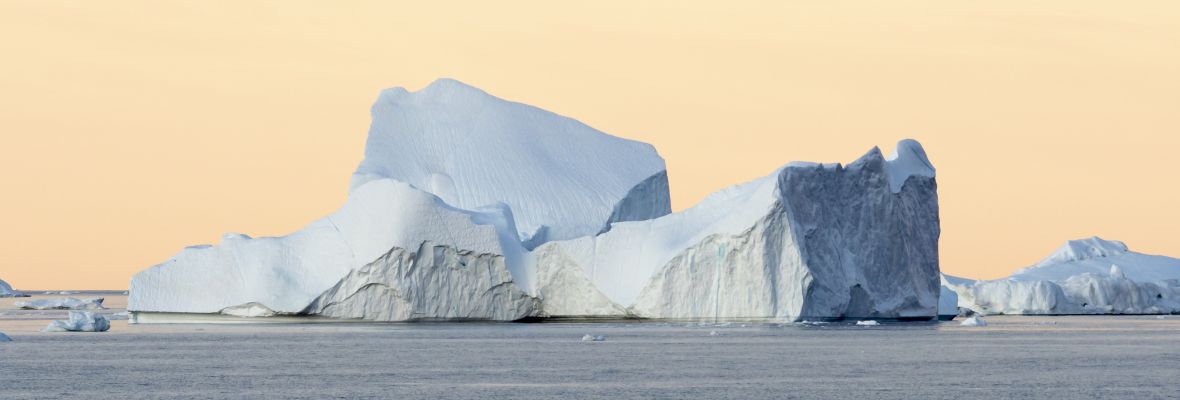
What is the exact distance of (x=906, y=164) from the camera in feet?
136

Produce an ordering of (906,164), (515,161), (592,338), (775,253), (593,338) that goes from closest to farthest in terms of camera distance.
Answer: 1. (592,338)
2. (593,338)
3. (775,253)
4. (906,164)
5. (515,161)

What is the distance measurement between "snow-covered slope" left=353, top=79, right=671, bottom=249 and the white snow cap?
7801 millimetres

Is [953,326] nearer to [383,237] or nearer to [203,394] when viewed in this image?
[383,237]

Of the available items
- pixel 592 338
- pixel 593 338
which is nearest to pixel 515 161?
pixel 593 338

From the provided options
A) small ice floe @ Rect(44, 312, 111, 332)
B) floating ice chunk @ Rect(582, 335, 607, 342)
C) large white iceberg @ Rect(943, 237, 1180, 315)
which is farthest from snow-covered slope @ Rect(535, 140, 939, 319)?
large white iceberg @ Rect(943, 237, 1180, 315)

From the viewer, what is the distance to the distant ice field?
20391mm

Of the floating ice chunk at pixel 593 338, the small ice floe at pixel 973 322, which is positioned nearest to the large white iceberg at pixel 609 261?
the small ice floe at pixel 973 322

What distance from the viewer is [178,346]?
30781 millimetres

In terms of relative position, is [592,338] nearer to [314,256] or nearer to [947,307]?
[314,256]

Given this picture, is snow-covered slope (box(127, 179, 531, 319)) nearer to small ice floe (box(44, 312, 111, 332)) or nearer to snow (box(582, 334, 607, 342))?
small ice floe (box(44, 312, 111, 332))

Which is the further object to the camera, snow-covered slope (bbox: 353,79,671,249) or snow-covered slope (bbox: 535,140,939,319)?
snow-covered slope (bbox: 353,79,671,249)

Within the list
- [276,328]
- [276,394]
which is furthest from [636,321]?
[276,394]

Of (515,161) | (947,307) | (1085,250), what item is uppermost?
(515,161)

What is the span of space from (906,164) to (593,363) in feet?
60.1
